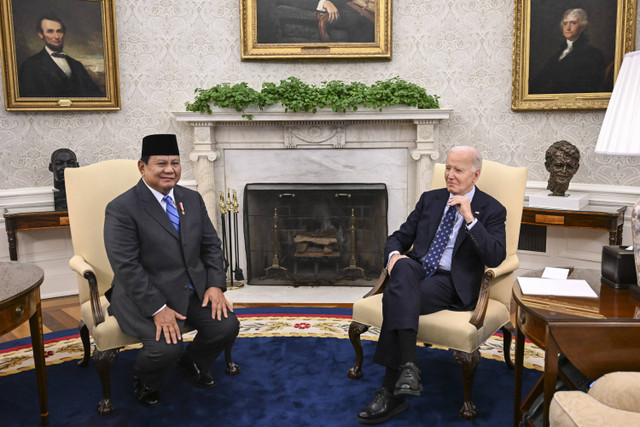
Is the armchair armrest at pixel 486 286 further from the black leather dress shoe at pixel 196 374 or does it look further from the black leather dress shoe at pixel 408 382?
the black leather dress shoe at pixel 196 374

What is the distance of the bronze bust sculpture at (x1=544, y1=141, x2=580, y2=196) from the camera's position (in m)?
4.42

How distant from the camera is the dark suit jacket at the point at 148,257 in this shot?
267cm

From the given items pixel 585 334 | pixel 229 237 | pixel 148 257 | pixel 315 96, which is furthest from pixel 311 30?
pixel 585 334

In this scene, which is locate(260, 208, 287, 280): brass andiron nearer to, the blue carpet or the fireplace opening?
the fireplace opening

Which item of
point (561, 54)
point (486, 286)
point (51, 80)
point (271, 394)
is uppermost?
point (561, 54)

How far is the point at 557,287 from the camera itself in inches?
94.7

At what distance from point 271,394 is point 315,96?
267cm

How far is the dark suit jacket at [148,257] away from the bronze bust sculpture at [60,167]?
2115 mm

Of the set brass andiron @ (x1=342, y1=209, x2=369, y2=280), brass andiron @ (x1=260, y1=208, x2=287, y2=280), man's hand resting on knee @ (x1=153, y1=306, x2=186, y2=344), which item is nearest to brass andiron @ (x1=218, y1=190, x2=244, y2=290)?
brass andiron @ (x1=260, y1=208, x2=287, y2=280)

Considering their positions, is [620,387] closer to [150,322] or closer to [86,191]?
[150,322]

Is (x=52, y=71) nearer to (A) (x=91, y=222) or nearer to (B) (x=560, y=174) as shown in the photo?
(A) (x=91, y=222)

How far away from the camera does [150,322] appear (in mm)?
2697

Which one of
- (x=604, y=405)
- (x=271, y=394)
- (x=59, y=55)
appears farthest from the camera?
(x=59, y=55)

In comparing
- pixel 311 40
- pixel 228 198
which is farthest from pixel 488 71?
pixel 228 198
